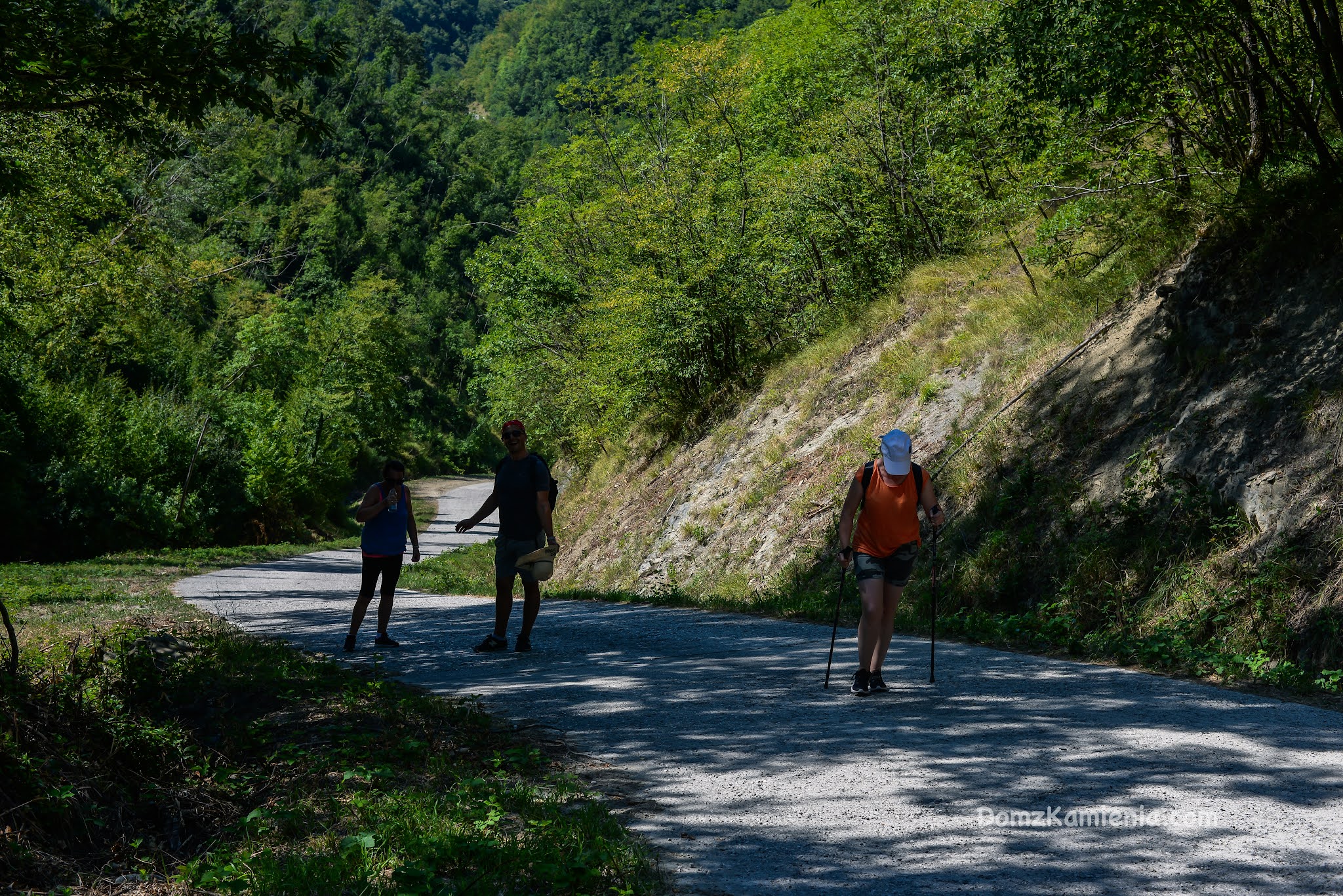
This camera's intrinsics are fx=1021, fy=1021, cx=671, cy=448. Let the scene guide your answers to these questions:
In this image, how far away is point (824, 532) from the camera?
1507 cm

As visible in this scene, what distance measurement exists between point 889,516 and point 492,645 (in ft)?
15.0

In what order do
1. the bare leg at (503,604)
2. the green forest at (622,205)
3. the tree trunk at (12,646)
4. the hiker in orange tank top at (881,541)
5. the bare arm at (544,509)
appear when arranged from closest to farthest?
the tree trunk at (12,646)
the hiker in orange tank top at (881,541)
the bare arm at (544,509)
the bare leg at (503,604)
the green forest at (622,205)

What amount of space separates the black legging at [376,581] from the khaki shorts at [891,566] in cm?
488

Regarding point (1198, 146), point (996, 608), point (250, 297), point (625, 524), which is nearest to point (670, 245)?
point (625, 524)

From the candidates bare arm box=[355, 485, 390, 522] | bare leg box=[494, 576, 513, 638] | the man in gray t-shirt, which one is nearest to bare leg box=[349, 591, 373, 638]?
bare arm box=[355, 485, 390, 522]

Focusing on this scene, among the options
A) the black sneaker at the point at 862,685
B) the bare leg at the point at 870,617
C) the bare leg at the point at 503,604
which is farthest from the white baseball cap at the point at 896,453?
the bare leg at the point at 503,604

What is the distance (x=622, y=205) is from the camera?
27.5 m

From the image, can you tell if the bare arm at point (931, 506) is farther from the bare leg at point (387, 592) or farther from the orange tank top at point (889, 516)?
the bare leg at point (387, 592)

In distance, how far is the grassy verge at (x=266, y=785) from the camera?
407 centimetres

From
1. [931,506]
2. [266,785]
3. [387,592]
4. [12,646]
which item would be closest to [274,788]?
[266,785]

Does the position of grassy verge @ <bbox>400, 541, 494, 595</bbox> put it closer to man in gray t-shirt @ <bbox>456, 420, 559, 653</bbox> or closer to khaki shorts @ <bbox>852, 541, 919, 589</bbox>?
man in gray t-shirt @ <bbox>456, 420, 559, 653</bbox>

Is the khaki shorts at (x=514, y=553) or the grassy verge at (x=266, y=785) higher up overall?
the khaki shorts at (x=514, y=553)

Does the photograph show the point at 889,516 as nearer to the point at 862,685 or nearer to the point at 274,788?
the point at 862,685

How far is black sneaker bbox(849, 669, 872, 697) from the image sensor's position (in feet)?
23.3
